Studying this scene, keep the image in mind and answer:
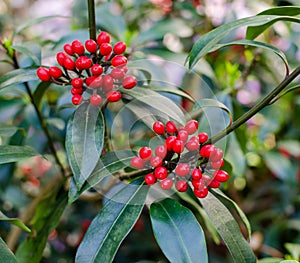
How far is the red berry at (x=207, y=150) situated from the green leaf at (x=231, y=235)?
0.28ft

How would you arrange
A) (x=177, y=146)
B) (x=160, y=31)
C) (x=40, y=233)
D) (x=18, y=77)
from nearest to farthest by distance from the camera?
(x=177, y=146) < (x=18, y=77) < (x=40, y=233) < (x=160, y=31)

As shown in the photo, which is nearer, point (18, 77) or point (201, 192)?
point (201, 192)

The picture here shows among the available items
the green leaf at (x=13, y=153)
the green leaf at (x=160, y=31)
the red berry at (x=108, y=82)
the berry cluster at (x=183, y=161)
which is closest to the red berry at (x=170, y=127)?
the berry cluster at (x=183, y=161)

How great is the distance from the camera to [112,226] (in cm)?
68

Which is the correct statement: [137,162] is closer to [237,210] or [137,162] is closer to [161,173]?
[161,173]

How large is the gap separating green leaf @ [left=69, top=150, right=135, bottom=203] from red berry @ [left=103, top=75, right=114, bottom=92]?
111mm

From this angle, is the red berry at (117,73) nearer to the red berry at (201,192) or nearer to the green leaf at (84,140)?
the green leaf at (84,140)

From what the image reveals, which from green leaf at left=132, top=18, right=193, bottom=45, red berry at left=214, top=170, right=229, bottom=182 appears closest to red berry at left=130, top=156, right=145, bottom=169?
red berry at left=214, top=170, right=229, bottom=182

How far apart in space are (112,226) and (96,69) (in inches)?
8.9

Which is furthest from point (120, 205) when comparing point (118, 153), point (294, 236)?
point (294, 236)

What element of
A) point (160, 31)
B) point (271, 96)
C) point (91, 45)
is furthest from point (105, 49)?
point (160, 31)

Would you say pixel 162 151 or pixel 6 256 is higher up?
pixel 162 151

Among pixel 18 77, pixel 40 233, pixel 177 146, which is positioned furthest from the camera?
pixel 40 233

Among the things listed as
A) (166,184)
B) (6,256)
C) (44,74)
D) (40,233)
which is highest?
(44,74)
